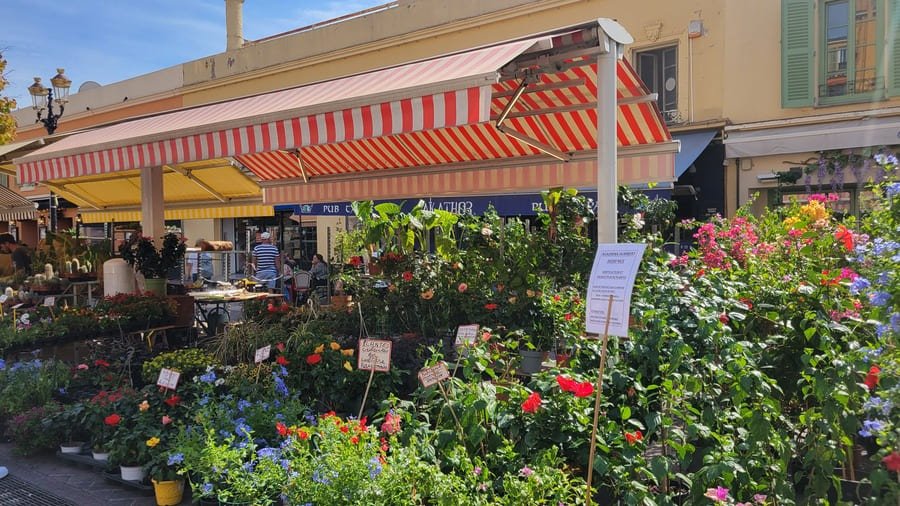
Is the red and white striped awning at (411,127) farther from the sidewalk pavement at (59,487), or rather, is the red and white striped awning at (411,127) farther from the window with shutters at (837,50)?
the window with shutters at (837,50)

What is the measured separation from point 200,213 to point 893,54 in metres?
11.0

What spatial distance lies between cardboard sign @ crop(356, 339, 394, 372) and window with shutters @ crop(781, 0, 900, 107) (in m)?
9.27

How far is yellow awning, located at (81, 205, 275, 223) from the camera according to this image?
9.80 meters

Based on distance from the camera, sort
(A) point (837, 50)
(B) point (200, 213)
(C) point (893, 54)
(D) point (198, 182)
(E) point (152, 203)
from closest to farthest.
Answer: (E) point (152, 203) < (C) point (893, 54) < (D) point (198, 182) < (A) point (837, 50) < (B) point (200, 213)

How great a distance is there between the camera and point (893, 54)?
363 inches

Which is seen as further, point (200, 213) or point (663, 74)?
point (663, 74)

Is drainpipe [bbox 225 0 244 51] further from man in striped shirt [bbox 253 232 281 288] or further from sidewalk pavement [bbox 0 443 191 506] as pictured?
sidewalk pavement [bbox 0 443 191 506]

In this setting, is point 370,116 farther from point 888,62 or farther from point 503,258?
point 888,62

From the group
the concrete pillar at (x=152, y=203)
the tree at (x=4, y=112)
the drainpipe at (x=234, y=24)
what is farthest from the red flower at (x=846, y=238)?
the drainpipe at (x=234, y=24)

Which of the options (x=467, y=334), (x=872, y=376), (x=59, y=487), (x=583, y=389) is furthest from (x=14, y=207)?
(x=872, y=376)

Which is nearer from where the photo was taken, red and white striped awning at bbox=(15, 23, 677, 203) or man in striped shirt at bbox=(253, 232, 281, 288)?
red and white striped awning at bbox=(15, 23, 677, 203)

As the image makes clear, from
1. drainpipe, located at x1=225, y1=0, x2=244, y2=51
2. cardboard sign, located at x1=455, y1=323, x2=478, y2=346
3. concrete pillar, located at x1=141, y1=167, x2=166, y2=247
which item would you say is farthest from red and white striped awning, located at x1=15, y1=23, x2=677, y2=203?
drainpipe, located at x1=225, y1=0, x2=244, y2=51

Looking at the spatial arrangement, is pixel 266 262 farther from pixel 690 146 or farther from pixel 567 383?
pixel 567 383

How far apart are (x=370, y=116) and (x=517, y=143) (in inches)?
107
